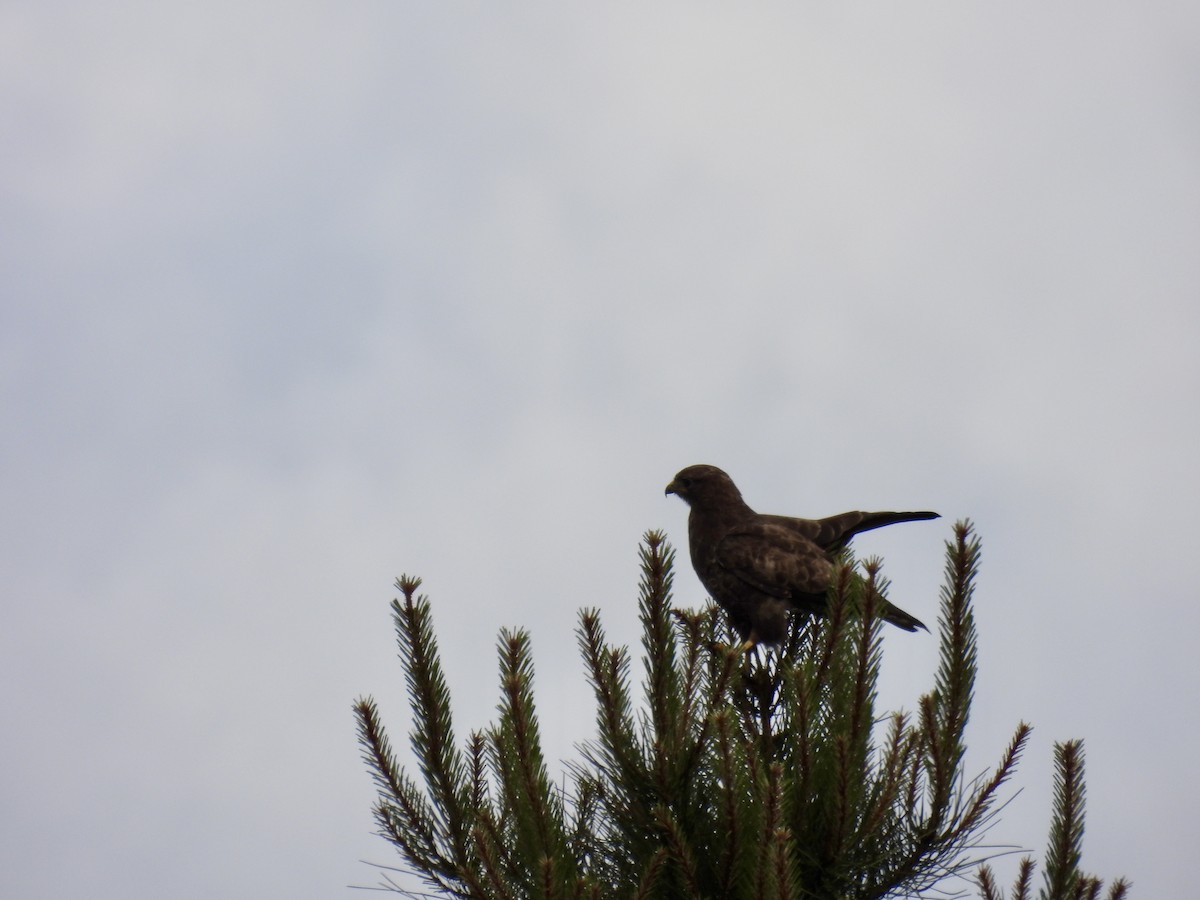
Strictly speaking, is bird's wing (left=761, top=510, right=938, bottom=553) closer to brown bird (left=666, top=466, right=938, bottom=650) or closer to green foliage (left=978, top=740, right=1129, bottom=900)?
brown bird (left=666, top=466, right=938, bottom=650)

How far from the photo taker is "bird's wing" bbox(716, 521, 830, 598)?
5.80 meters

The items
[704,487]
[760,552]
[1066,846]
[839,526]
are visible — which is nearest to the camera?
[1066,846]

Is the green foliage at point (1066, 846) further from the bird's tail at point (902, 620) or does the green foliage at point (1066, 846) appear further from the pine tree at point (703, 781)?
the bird's tail at point (902, 620)

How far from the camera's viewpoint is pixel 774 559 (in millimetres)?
6129

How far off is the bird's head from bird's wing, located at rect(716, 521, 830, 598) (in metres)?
0.47

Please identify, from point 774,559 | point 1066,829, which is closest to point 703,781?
point 1066,829

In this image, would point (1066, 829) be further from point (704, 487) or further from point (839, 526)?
point (704, 487)

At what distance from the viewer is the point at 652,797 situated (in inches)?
149

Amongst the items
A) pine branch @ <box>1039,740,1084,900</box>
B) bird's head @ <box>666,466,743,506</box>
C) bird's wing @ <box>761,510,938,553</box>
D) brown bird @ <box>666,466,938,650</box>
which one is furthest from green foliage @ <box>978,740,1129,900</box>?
bird's head @ <box>666,466,743,506</box>

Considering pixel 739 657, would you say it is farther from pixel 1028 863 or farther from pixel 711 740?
pixel 1028 863

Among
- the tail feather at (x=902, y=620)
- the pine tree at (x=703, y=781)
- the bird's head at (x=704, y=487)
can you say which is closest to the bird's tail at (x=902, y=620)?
the tail feather at (x=902, y=620)

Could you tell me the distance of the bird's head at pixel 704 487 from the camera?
283 inches

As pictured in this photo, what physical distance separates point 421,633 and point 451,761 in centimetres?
44

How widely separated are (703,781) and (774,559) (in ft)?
8.23
